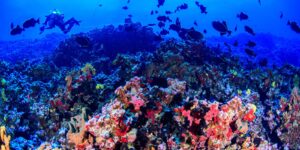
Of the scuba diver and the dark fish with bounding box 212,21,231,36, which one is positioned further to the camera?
the scuba diver

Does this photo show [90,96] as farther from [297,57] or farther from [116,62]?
[297,57]

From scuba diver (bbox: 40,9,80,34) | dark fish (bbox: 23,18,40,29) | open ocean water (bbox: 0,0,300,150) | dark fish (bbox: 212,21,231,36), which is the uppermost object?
scuba diver (bbox: 40,9,80,34)

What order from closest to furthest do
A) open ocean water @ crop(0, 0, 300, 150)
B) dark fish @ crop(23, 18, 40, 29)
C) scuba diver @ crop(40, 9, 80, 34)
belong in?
open ocean water @ crop(0, 0, 300, 150), dark fish @ crop(23, 18, 40, 29), scuba diver @ crop(40, 9, 80, 34)

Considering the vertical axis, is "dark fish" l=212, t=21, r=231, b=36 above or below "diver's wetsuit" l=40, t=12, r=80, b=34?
below

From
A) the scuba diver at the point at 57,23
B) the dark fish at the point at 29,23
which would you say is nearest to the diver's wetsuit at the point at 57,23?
the scuba diver at the point at 57,23

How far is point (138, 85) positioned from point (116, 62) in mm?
4978

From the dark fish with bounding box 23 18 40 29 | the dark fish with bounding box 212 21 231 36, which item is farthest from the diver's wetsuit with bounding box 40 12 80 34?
the dark fish with bounding box 212 21 231 36

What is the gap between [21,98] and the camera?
9086 millimetres

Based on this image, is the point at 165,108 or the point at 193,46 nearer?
the point at 165,108

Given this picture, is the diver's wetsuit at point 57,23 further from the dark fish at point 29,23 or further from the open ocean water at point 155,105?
the dark fish at point 29,23

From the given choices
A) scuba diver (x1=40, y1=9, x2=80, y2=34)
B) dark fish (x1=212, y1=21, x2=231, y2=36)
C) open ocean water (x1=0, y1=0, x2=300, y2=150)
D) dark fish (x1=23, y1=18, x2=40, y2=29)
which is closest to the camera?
open ocean water (x1=0, y1=0, x2=300, y2=150)

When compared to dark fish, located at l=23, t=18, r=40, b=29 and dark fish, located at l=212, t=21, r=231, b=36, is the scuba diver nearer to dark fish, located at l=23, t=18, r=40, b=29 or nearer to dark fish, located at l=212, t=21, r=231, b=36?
dark fish, located at l=23, t=18, r=40, b=29

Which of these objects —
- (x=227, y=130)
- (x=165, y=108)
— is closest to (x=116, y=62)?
(x=165, y=108)

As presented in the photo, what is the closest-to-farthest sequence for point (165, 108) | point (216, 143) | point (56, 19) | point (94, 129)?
point (94, 129) < point (216, 143) < point (165, 108) < point (56, 19)
